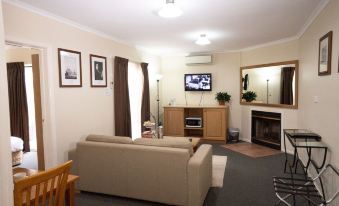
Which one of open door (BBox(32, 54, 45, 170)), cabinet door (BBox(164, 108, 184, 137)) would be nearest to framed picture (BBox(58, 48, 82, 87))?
open door (BBox(32, 54, 45, 170))

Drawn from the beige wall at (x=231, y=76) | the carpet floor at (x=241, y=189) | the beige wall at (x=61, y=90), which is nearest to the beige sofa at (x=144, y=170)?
the carpet floor at (x=241, y=189)

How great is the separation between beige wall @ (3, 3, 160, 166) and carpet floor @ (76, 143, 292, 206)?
3.00 feet

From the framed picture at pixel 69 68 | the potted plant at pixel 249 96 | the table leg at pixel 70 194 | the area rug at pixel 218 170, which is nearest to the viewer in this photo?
the table leg at pixel 70 194

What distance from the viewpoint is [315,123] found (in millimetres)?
3301

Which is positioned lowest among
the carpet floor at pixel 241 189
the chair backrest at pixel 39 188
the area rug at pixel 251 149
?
the carpet floor at pixel 241 189

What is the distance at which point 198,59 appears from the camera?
6.52 meters

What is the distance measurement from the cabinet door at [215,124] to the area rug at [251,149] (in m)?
0.40

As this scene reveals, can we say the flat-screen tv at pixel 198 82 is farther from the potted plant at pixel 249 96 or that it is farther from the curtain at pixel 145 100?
the curtain at pixel 145 100

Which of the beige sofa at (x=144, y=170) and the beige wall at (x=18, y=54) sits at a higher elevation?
the beige wall at (x=18, y=54)

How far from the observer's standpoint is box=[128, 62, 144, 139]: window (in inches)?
213

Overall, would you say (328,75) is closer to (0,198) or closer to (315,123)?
(315,123)

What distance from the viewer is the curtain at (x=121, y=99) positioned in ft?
15.0

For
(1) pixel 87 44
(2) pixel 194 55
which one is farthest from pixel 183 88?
(1) pixel 87 44

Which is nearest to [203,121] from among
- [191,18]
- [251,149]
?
[251,149]
